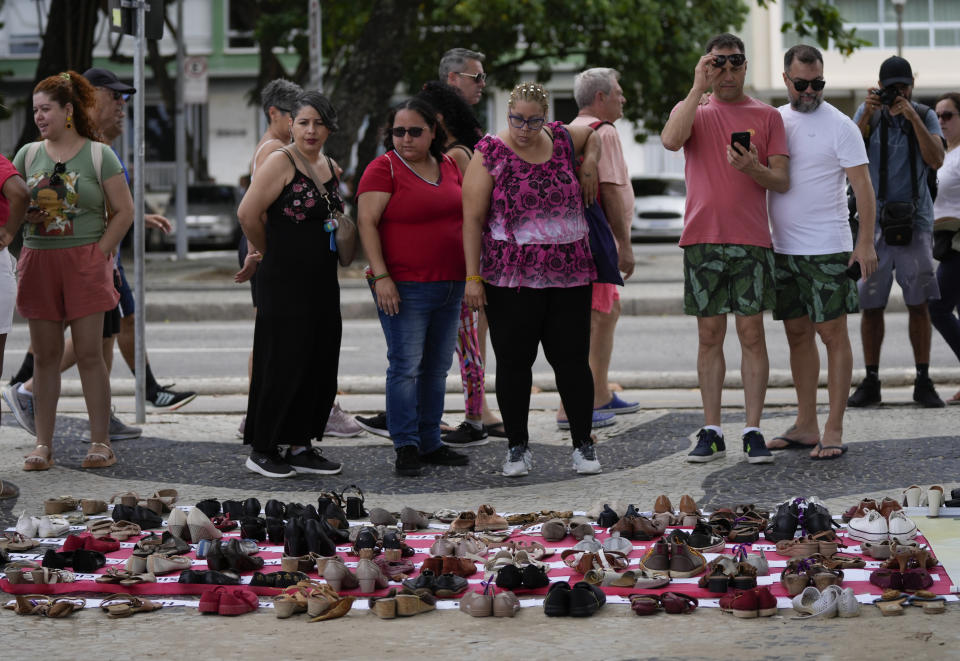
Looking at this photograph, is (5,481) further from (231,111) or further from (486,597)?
(231,111)

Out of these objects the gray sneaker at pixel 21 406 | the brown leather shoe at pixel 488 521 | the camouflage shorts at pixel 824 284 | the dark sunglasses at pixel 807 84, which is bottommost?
the brown leather shoe at pixel 488 521

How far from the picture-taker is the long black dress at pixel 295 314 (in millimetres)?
6617

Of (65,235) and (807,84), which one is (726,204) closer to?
(807,84)

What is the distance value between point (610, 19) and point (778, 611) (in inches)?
860

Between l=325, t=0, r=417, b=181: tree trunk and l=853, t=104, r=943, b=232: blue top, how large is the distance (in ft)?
37.0

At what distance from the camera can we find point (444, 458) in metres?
6.98

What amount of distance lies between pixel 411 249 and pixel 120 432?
91.4 inches

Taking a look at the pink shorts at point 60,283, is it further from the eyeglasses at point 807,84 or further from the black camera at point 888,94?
the black camera at point 888,94

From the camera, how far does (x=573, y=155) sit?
21.6ft

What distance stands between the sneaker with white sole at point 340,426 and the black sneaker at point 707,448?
2111mm

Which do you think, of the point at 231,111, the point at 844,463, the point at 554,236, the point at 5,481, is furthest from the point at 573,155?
the point at 231,111

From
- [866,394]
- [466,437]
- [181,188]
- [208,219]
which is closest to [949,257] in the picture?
[866,394]

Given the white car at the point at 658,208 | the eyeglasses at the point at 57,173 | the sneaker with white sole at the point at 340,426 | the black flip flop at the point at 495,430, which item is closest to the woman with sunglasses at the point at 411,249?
the black flip flop at the point at 495,430

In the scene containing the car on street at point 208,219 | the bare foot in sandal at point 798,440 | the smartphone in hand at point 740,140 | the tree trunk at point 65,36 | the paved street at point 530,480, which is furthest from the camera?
the car on street at point 208,219
